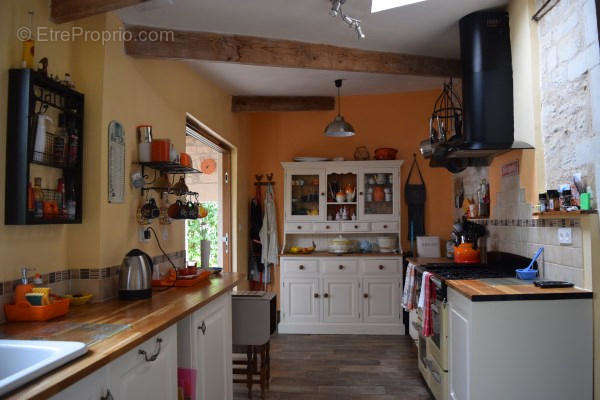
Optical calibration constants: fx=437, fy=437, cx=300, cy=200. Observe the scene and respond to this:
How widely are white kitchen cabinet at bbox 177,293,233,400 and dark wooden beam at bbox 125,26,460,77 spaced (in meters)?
1.70

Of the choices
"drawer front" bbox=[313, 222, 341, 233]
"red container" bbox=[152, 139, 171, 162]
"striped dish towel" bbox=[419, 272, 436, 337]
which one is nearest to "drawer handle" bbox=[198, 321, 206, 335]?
"red container" bbox=[152, 139, 171, 162]

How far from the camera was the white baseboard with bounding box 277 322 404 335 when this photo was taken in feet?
16.4

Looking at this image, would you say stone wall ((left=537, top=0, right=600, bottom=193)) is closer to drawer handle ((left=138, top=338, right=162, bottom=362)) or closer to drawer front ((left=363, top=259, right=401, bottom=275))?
drawer handle ((left=138, top=338, right=162, bottom=362))

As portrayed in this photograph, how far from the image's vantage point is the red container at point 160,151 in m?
2.86

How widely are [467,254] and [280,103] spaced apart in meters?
2.70

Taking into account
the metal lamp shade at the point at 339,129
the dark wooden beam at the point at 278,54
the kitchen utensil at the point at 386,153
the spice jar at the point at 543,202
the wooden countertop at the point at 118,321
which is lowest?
the wooden countertop at the point at 118,321

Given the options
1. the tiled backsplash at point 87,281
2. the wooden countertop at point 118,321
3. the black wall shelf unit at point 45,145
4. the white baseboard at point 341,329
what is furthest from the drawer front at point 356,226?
the black wall shelf unit at point 45,145

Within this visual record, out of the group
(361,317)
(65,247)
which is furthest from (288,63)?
(361,317)

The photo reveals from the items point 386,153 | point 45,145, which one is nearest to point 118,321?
point 45,145

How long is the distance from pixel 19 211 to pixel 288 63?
214 cm

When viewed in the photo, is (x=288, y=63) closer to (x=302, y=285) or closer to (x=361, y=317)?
(x=302, y=285)

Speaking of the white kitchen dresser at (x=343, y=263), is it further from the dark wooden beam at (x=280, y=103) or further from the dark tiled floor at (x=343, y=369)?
the dark wooden beam at (x=280, y=103)

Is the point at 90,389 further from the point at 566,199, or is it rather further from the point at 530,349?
the point at 566,199

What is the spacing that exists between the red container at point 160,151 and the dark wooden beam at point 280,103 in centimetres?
231
